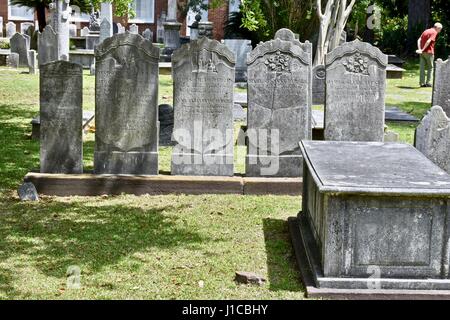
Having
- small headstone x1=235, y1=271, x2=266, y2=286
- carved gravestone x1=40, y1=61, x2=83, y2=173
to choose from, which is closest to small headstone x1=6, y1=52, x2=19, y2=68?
carved gravestone x1=40, y1=61, x2=83, y2=173

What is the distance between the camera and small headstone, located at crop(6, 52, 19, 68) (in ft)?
81.5

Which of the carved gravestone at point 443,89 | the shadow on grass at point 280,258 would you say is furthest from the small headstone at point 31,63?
the shadow on grass at point 280,258

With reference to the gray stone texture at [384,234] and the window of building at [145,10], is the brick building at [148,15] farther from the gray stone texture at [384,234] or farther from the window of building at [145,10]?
the gray stone texture at [384,234]

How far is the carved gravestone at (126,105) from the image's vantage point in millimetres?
9516

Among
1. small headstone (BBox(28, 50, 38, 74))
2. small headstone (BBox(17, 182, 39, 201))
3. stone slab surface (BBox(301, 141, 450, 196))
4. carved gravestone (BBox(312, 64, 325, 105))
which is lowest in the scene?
small headstone (BBox(17, 182, 39, 201))

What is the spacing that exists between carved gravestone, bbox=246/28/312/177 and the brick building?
30991mm

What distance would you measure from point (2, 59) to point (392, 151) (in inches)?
780

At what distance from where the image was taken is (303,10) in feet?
81.7

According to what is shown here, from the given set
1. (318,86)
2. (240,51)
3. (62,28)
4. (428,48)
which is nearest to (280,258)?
(318,86)

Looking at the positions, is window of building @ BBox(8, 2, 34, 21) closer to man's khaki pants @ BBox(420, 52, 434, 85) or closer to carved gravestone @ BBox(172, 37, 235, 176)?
man's khaki pants @ BBox(420, 52, 434, 85)

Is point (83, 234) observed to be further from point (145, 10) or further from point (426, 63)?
point (145, 10)

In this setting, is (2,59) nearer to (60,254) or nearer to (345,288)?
(60,254)

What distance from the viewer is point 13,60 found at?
81.9ft
